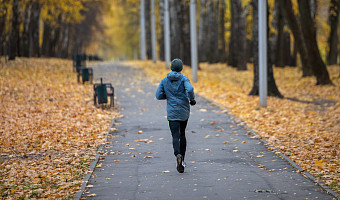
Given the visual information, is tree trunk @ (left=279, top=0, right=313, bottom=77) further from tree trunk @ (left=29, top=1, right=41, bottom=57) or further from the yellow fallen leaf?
tree trunk @ (left=29, top=1, right=41, bottom=57)

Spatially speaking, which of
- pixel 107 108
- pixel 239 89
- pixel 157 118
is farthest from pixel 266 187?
pixel 239 89

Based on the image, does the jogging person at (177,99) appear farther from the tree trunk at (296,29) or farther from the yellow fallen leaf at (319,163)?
the tree trunk at (296,29)

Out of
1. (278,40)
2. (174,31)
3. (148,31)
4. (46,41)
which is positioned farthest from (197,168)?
(148,31)

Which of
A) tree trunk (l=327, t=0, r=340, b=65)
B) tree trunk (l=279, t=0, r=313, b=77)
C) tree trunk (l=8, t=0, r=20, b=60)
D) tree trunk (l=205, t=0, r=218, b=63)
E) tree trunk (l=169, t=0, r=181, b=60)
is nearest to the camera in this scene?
tree trunk (l=279, t=0, r=313, b=77)

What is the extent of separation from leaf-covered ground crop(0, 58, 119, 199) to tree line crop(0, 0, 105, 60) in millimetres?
8085

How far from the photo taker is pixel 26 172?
8766 millimetres

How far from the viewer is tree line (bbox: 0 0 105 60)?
30683mm

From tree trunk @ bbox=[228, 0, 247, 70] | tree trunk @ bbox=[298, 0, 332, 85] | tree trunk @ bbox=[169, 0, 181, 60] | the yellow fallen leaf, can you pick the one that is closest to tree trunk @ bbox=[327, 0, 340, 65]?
tree trunk @ bbox=[228, 0, 247, 70]

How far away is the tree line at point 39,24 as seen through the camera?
3068cm

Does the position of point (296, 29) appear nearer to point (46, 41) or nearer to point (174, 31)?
point (174, 31)

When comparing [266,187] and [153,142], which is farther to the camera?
[153,142]

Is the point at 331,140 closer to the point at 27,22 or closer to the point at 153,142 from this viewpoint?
the point at 153,142

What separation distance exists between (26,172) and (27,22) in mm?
28922

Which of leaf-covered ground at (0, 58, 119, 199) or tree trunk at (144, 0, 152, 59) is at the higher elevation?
tree trunk at (144, 0, 152, 59)
